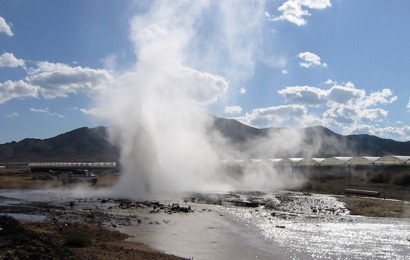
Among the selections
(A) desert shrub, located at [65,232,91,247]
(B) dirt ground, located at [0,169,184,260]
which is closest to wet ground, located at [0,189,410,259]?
(B) dirt ground, located at [0,169,184,260]

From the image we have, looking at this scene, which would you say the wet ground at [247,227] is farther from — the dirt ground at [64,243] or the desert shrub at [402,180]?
the desert shrub at [402,180]

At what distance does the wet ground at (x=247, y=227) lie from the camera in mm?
20281

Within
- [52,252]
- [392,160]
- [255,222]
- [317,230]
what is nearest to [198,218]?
[255,222]

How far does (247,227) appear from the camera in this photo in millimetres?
27266

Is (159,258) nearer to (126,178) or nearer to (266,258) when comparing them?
(266,258)

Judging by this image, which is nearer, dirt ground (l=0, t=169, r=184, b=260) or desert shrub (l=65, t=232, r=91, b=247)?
dirt ground (l=0, t=169, r=184, b=260)

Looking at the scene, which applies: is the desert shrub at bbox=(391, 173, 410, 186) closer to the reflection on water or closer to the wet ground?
the wet ground

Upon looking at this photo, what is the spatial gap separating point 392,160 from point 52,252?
8397cm

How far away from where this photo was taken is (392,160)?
88.1 metres

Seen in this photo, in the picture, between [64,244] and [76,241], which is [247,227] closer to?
[76,241]

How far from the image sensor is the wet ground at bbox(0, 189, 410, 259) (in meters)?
20.3

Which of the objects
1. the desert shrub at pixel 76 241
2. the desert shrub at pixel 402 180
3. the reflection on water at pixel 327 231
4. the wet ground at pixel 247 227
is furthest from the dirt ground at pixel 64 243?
the desert shrub at pixel 402 180

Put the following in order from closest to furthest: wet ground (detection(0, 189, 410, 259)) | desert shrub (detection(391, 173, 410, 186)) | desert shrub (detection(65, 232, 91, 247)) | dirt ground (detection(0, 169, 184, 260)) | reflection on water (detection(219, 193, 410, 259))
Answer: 1. dirt ground (detection(0, 169, 184, 260))
2. desert shrub (detection(65, 232, 91, 247))
3. reflection on water (detection(219, 193, 410, 259))
4. wet ground (detection(0, 189, 410, 259))
5. desert shrub (detection(391, 173, 410, 186))

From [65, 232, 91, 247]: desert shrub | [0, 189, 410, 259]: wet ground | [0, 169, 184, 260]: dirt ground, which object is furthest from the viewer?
[0, 189, 410, 259]: wet ground
